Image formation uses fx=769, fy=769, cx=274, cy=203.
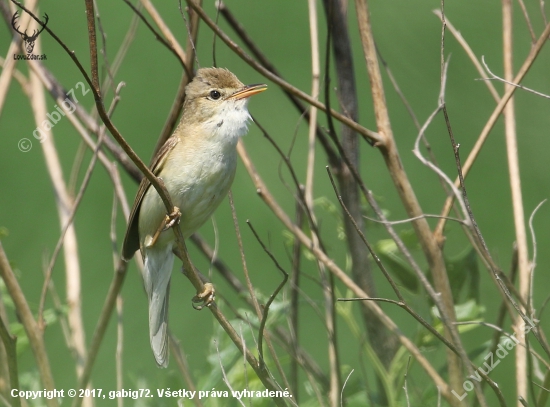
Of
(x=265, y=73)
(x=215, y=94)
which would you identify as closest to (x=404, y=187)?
(x=265, y=73)

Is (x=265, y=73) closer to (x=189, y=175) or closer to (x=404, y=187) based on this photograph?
(x=404, y=187)

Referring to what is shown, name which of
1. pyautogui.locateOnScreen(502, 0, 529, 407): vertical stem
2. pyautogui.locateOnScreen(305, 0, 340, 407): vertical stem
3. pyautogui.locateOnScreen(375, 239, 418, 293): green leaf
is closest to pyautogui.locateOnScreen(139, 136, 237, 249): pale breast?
pyautogui.locateOnScreen(305, 0, 340, 407): vertical stem

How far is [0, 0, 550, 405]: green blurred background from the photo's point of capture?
5246 mm

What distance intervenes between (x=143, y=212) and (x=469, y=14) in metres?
4.56

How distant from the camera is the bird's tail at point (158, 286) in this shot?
280 centimetres

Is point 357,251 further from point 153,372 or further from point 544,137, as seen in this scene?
point 544,137

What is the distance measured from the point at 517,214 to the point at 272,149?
379cm

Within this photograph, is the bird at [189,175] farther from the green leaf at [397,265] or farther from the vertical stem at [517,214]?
the vertical stem at [517,214]

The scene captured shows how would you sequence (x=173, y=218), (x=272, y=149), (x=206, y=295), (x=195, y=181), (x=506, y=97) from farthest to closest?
(x=272, y=149) < (x=195, y=181) < (x=206, y=295) < (x=506, y=97) < (x=173, y=218)

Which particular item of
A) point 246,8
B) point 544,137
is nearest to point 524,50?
point 544,137

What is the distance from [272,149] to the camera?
20.0 ft

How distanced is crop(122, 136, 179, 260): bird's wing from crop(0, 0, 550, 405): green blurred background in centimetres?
197

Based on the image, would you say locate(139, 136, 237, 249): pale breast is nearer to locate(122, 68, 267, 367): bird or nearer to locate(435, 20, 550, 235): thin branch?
locate(122, 68, 267, 367): bird

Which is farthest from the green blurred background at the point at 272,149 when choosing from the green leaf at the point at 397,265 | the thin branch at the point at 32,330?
the thin branch at the point at 32,330
